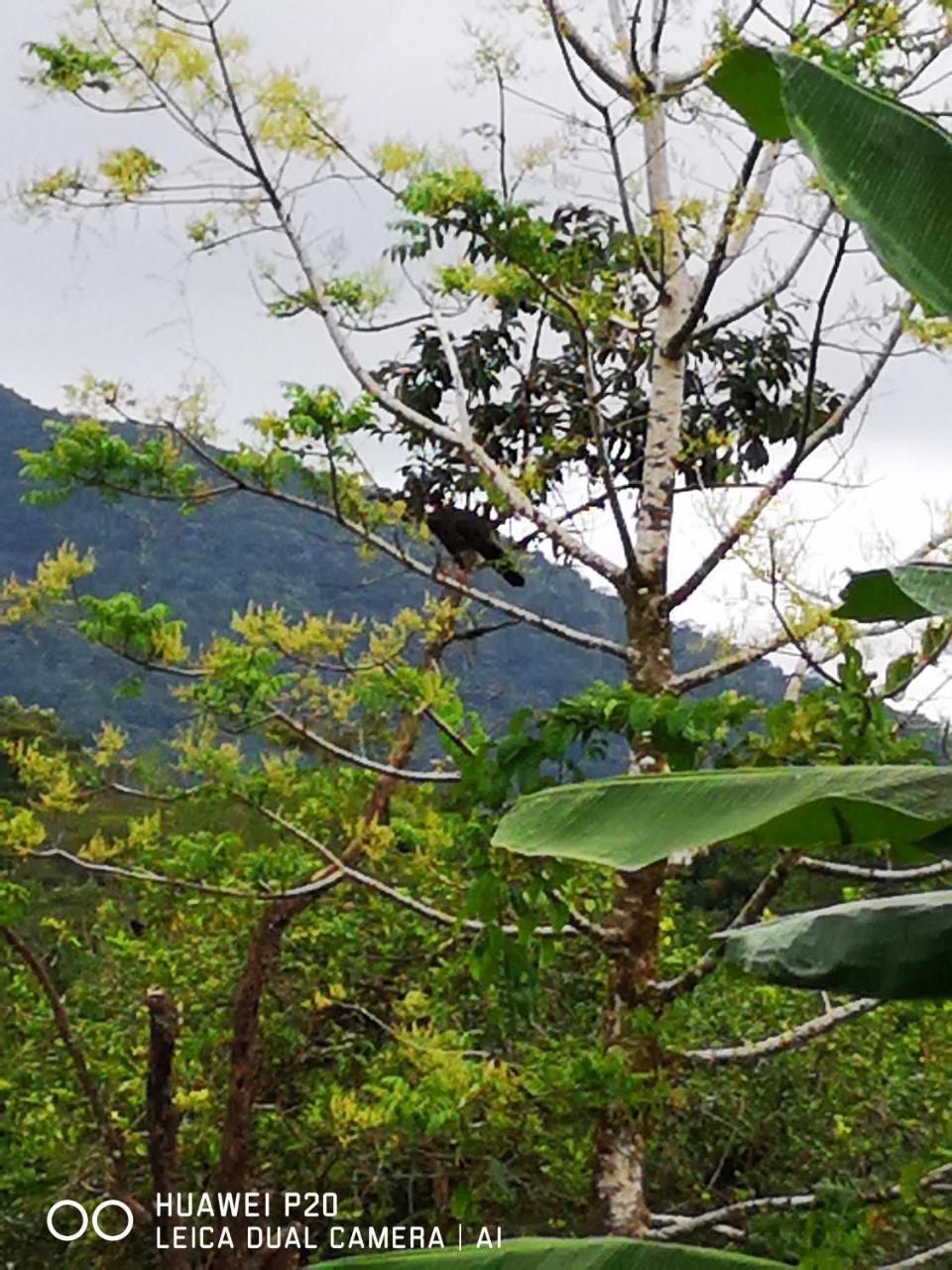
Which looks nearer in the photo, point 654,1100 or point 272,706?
point 654,1100

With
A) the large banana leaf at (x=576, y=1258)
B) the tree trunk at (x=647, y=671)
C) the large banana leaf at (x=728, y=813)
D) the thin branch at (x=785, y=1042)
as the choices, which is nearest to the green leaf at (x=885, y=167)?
the large banana leaf at (x=728, y=813)

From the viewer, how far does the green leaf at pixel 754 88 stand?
1166mm

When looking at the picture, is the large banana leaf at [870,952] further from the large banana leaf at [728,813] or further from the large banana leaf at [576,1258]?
the large banana leaf at [576,1258]

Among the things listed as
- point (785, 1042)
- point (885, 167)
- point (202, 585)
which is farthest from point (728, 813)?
point (202, 585)

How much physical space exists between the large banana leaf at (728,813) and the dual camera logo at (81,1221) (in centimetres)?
316

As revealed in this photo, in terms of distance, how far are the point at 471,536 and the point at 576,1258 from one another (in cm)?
367

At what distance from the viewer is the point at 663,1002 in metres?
3.76

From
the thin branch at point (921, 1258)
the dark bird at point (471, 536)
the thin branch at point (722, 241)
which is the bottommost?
the thin branch at point (921, 1258)

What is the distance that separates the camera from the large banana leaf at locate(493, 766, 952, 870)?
0.94 metres

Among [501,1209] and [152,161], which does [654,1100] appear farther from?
[152,161]

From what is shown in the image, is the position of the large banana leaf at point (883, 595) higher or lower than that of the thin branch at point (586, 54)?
lower

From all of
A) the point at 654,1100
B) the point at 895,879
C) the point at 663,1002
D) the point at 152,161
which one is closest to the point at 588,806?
the point at 895,879

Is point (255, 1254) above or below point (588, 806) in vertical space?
below

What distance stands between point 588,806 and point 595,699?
64.8 inches
